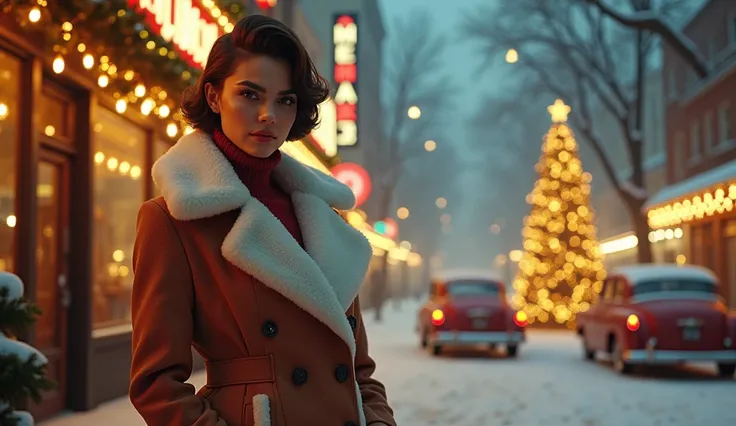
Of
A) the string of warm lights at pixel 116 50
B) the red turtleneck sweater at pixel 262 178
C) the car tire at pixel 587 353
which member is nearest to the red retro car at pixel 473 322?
the car tire at pixel 587 353

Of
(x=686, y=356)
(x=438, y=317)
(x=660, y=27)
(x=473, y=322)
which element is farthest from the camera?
(x=660, y=27)

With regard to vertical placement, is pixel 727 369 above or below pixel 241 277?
below

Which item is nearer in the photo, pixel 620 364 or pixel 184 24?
pixel 184 24

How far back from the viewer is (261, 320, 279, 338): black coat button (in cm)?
230

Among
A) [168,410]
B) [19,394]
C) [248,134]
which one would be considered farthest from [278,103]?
[19,394]

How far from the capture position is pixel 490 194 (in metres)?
110

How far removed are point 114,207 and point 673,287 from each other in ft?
30.1

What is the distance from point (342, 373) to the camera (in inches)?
95.9

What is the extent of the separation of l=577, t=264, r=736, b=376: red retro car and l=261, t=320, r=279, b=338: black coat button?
12.9 metres

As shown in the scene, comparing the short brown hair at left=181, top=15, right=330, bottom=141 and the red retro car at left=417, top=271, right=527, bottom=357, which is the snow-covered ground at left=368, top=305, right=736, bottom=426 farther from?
the short brown hair at left=181, top=15, right=330, bottom=141

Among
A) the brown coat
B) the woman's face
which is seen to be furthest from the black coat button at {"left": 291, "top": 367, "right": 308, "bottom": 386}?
the woman's face

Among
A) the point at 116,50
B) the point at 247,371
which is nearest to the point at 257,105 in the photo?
the point at 247,371

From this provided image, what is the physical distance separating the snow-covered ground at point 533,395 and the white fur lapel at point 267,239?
6770 mm

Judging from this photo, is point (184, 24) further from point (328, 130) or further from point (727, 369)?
point (328, 130)
